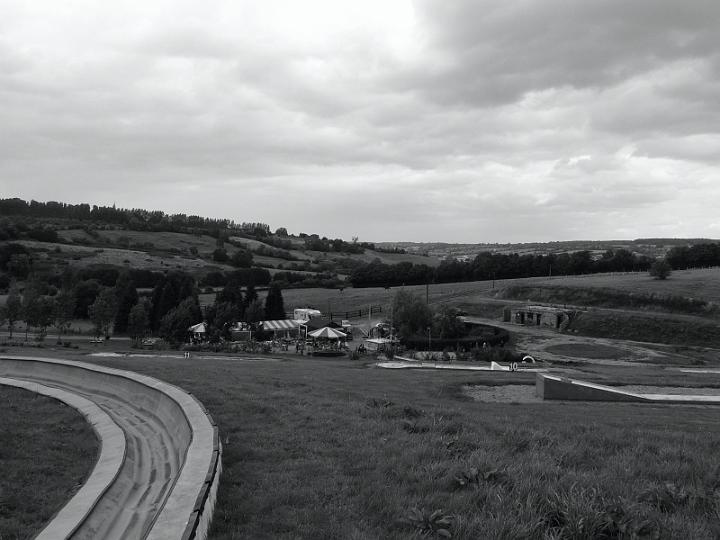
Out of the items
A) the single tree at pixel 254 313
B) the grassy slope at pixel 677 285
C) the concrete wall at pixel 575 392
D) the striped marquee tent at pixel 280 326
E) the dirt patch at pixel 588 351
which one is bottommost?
the dirt patch at pixel 588 351

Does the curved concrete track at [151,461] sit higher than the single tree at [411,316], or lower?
higher

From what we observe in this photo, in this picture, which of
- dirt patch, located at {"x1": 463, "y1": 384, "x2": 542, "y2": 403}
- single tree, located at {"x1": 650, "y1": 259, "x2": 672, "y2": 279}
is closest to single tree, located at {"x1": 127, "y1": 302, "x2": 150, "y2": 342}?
dirt patch, located at {"x1": 463, "y1": 384, "x2": 542, "y2": 403}

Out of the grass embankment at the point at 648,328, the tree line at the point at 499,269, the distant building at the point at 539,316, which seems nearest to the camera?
the grass embankment at the point at 648,328

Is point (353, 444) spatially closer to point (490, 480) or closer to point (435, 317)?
point (490, 480)

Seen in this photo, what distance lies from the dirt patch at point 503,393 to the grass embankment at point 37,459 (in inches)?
452

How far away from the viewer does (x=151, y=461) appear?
9477mm

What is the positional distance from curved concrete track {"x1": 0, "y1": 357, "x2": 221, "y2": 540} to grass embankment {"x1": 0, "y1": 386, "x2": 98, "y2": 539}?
26.5 inches

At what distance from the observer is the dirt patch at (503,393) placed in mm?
17531

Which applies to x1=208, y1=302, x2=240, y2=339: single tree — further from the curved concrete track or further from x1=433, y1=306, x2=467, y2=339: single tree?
the curved concrete track

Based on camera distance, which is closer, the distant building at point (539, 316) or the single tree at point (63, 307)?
the single tree at point (63, 307)

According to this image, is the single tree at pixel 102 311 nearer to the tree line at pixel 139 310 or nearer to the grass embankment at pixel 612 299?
the tree line at pixel 139 310

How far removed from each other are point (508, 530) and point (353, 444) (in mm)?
3650

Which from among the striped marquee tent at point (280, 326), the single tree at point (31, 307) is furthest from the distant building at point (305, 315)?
the single tree at point (31, 307)

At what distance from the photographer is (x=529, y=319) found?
2394 inches
